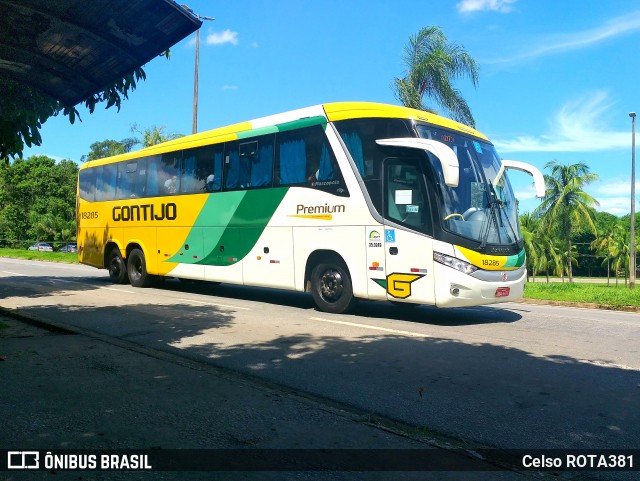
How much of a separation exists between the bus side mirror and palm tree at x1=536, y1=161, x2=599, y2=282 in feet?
122

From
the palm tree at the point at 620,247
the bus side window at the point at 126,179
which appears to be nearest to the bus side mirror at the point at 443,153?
the bus side window at the point at 126,179

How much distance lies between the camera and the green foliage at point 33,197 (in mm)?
57809

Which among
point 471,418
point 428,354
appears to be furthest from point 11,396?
point 428,354

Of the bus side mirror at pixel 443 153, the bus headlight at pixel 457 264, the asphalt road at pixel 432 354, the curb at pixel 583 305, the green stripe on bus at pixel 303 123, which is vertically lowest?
the curb at pixel 583 305

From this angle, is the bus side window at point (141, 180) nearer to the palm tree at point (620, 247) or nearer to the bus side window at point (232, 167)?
the bus side window at point (232, 167)

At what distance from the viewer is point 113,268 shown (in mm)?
16438

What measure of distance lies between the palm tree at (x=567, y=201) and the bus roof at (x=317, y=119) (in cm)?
3559

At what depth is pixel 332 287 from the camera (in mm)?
10383

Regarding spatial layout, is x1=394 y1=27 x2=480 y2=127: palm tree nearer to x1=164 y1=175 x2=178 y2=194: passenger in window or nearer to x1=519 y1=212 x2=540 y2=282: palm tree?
x1=164 y1=175 x2=178 y2=194: passenger in window

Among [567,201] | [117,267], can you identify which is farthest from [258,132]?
[567,201]

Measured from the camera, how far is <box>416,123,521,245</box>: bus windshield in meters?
8.86

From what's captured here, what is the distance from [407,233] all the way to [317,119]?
9.73 feet

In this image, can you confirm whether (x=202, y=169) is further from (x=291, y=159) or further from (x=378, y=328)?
(x=378, y=328)

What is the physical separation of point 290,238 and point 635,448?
25.6ft
